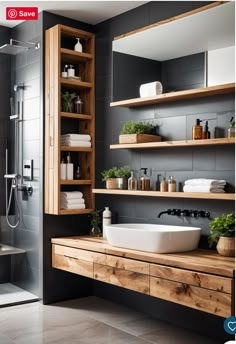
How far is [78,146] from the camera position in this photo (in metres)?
4.45

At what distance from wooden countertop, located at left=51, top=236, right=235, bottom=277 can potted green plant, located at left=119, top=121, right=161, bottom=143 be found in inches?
37.0

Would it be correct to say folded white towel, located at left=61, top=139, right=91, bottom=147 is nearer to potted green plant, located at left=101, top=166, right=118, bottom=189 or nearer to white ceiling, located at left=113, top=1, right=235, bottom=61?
potted green plant, located at left=101, top=166, right=118, bottom=189

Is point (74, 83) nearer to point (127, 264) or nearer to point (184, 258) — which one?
→ point (127, 264)

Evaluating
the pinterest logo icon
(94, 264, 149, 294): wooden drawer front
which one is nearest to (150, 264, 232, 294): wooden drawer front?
(94, 264, 149, 294): wooden drawer front

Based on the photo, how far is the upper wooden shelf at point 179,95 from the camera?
10.9 feet

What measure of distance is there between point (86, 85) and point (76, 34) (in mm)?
507

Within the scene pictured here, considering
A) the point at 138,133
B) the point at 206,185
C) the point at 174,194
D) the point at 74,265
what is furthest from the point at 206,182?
the point at 74,265

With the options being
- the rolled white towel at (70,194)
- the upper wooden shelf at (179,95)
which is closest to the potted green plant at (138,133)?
the upper wooden shelf at (179,95)

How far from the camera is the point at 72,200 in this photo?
4.40 m

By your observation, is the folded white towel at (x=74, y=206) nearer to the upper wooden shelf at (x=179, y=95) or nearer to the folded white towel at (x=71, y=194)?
the folded white towel at (x=71, y=194)

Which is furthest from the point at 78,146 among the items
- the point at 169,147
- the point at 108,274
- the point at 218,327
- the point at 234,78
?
the point at 218,327

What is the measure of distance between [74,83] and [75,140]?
0.56 m

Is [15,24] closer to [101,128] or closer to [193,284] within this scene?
[101,128]

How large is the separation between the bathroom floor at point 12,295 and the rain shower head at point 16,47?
8.09 ft
